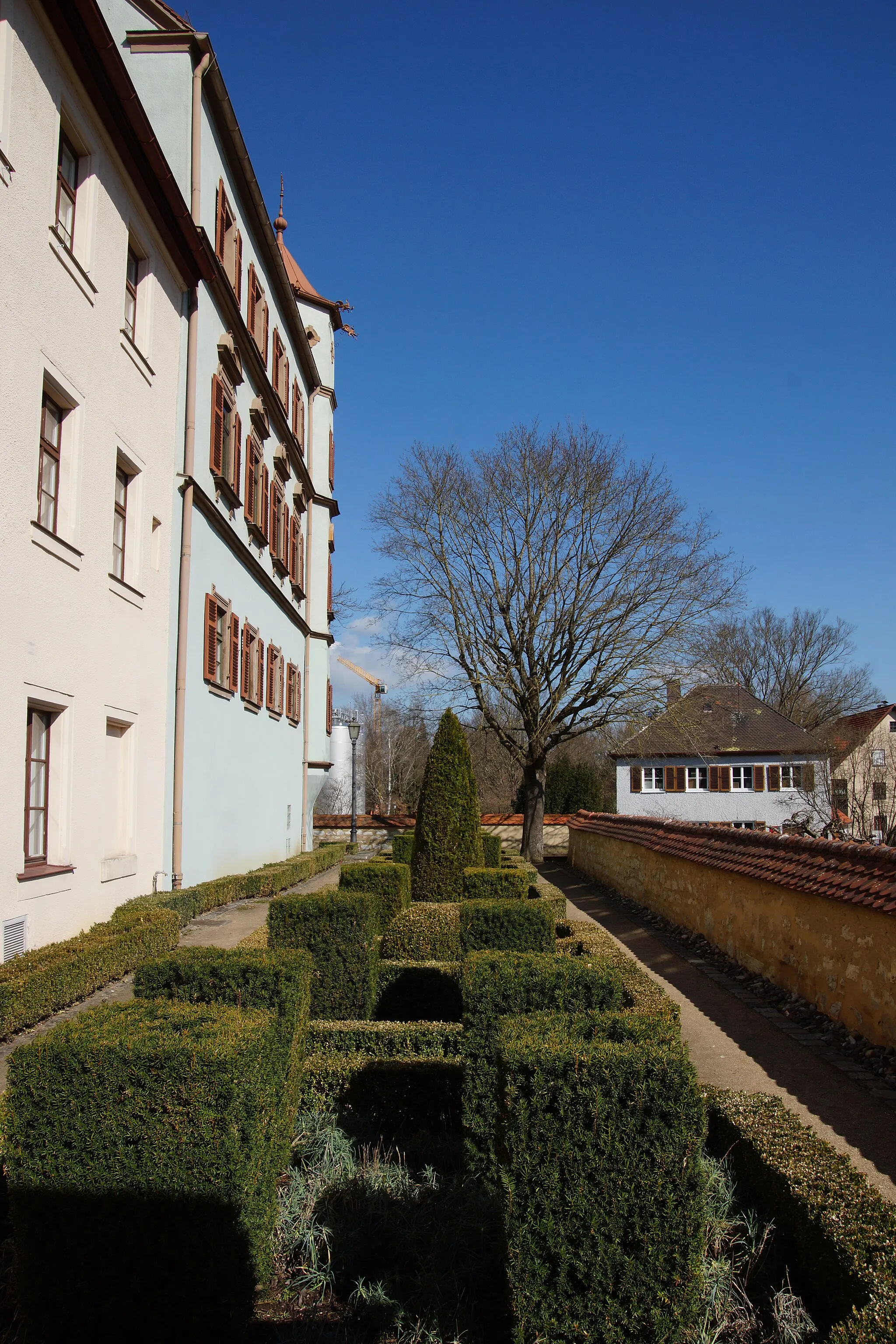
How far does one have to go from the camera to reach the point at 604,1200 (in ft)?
10.0

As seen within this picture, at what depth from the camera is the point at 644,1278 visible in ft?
9.94

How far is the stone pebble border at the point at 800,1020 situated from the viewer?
6.65 metres

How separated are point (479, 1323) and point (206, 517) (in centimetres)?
1327

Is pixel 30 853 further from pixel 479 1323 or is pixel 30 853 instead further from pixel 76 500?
pixel 479 1323

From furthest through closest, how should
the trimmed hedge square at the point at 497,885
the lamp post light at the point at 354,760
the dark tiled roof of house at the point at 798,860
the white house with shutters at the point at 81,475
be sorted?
the lamp post light at the point at 354,760 → the trimmed hedge square at the point at 497,885 → the white house with shutters at the point at 81,475 → the dark tiled roof of house at the point at 798,860

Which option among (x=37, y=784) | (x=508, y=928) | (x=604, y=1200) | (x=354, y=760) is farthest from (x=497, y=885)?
(x=354, y=760)

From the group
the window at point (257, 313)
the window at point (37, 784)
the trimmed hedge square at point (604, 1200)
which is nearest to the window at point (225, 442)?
the window at point (257, 313)

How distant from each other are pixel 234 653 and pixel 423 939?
860 cm

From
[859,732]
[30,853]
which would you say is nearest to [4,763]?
[30,853]

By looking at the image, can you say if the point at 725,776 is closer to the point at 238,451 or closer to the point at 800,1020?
the point at 238,451

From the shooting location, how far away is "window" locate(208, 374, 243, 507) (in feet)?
50.3

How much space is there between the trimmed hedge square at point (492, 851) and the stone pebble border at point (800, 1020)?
22.3ft

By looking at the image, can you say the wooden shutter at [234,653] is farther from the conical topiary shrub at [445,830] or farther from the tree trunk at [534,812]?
the tree trunk at [534,812]

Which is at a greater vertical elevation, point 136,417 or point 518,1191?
point 136,417
